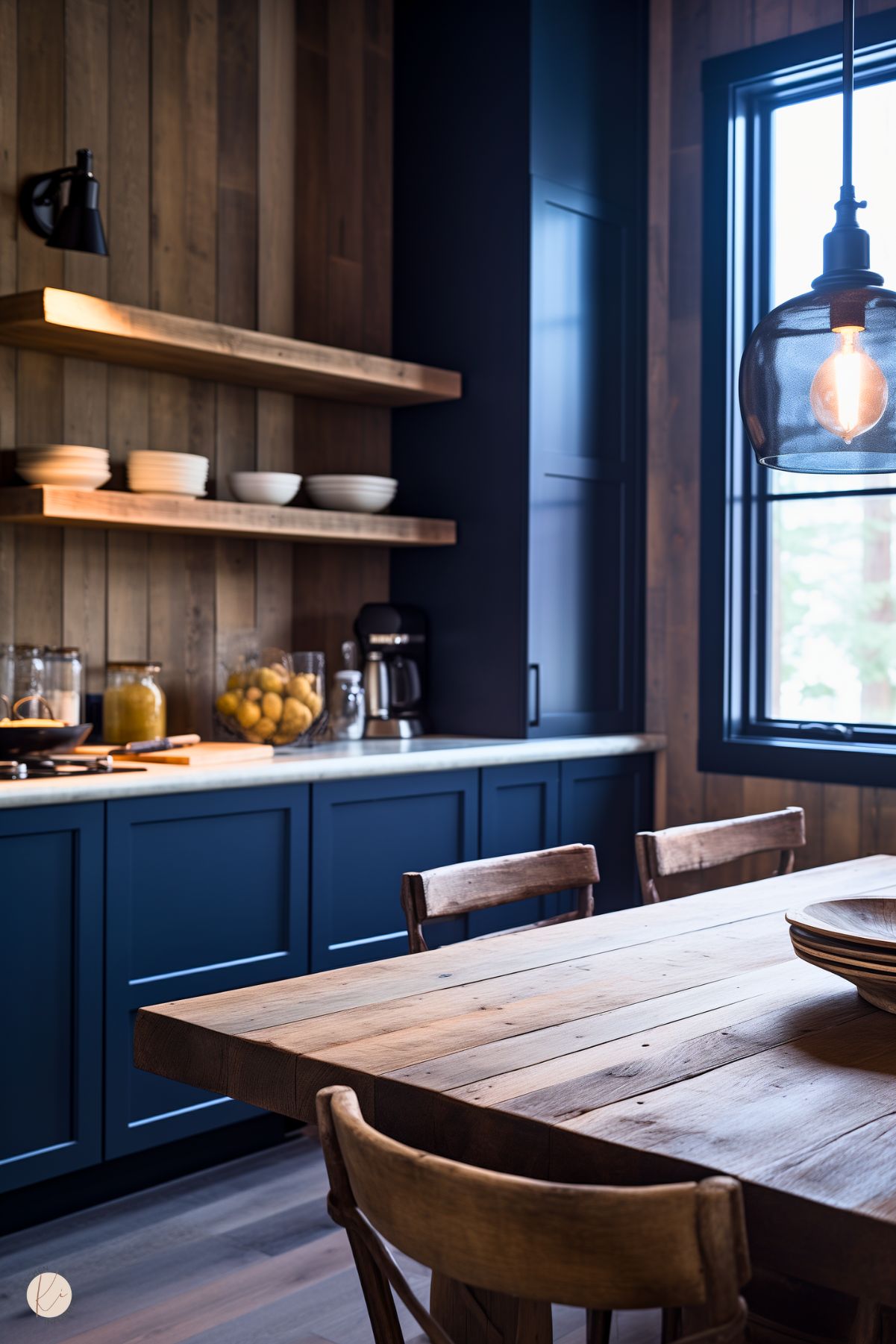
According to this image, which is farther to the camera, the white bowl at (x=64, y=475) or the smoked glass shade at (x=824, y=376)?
the white bowl at (x=64, y=475)

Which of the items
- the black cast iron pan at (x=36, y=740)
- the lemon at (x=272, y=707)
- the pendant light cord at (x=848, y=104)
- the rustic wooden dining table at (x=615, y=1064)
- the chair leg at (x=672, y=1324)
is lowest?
the chair leg at (x=672, y=1324)

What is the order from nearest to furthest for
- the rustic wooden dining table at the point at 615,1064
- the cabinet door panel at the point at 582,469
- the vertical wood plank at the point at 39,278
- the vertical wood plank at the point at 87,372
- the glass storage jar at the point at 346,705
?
the rustic wooden dining table at the point at 615,1064 < the vertical wood plank at the point at 39,278 < the vertical wood plank at the point at 87,372 < the glass storage jar at the point at 346,705 < the cabinet door panel at the point at 582,469

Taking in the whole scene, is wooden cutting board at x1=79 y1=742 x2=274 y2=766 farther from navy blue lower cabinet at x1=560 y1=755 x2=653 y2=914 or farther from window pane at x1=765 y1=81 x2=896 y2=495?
window pane at x1=765 y1=81 x2=896 y2=495

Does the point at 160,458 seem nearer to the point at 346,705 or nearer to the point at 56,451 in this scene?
the point at 56,451

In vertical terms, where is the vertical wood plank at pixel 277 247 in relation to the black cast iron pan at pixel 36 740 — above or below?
above

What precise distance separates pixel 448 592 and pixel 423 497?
0.97ft

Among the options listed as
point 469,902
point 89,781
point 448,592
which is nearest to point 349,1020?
point 469,902

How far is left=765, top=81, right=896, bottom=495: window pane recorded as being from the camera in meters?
3.62

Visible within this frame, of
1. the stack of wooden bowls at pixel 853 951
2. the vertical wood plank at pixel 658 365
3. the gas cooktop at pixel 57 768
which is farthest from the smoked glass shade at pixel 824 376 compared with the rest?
the vertical wood plank at pixel 658 365

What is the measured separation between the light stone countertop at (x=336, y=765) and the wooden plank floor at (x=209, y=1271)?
828mm

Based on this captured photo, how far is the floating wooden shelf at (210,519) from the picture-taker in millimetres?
2945

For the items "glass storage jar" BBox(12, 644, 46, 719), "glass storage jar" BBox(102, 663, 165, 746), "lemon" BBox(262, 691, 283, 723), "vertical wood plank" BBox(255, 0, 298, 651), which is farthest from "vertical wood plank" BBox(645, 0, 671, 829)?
"glass storage jar" BBox(12, 644, 46, 719)

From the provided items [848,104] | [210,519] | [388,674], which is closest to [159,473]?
[210,519]

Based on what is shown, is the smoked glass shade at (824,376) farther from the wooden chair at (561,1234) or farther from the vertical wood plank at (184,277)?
the vertical wood plank at (184,277)
